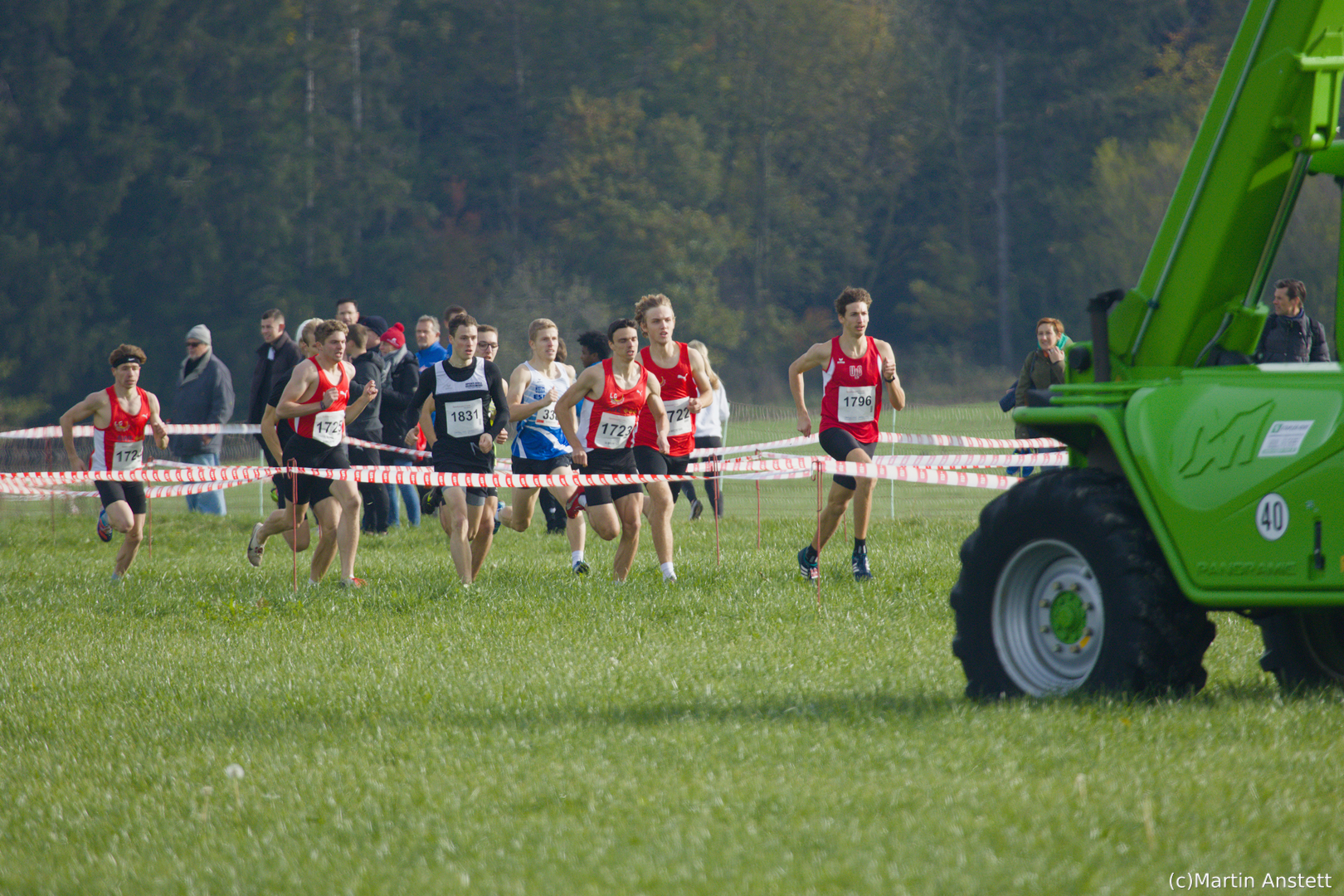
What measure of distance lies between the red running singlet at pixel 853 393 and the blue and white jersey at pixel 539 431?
2728 millimetres

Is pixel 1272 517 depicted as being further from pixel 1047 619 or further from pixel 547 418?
pixel 547 418

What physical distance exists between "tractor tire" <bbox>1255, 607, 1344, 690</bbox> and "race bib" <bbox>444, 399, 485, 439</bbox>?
641cm

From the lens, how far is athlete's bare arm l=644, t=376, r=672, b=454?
1132 cm

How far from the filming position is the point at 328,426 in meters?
11.6

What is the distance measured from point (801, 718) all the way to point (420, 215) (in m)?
51.0

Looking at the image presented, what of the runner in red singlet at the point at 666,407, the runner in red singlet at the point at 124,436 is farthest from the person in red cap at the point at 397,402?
the runner in red singlet at the point at 666,407

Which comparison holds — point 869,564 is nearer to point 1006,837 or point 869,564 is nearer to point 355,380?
point 355,380

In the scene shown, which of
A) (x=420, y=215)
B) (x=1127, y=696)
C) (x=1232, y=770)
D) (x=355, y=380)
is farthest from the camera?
(x=420, y=215)

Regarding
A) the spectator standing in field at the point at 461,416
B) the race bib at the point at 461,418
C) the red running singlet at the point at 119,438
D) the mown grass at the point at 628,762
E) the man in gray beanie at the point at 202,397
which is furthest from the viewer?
the man in gray beanie at the point at 202,397

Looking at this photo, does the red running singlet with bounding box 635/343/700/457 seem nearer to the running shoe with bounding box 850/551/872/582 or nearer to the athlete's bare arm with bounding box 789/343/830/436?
the athlete's bare arm with bounding box 789/343/830/436

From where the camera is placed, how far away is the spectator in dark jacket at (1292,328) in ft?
36.1

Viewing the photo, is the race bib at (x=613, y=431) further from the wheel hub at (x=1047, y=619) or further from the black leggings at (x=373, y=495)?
the black leggings at (x=373, y=495)

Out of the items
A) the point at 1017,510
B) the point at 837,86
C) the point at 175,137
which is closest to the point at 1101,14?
the point at 837,86

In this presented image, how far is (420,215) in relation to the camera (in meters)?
55.8
